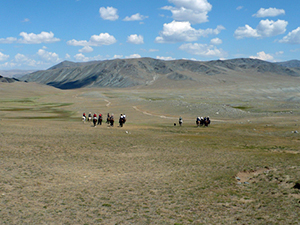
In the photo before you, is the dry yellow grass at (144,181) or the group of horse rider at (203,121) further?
the group of horse rider at (203,121)

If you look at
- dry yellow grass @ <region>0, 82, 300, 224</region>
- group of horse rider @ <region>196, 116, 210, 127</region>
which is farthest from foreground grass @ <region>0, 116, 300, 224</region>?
group of horse rider @ <region>196, 116, 210, 127</region>

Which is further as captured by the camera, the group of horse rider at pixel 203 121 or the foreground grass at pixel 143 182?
the group of horse rider at pixel 203 121

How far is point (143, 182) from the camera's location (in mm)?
16469

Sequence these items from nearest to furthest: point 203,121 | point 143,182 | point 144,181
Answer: point 143,182, point 144,181, point 203,121

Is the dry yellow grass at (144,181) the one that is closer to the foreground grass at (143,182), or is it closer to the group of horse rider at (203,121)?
the foreground grass at (143,182)

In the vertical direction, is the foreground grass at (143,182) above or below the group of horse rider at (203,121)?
below

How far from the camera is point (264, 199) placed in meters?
13.9

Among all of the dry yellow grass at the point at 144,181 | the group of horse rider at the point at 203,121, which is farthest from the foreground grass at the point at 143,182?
the group of horse rider at the point at 203,121

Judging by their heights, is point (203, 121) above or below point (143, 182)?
above

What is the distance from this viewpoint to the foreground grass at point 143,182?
480 inches

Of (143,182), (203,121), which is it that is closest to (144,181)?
(143,182)

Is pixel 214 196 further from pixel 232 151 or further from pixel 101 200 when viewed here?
pixel 232 151

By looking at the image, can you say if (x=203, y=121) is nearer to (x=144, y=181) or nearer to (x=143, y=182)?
(x=144, y=181)

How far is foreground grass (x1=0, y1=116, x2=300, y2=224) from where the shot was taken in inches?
480
